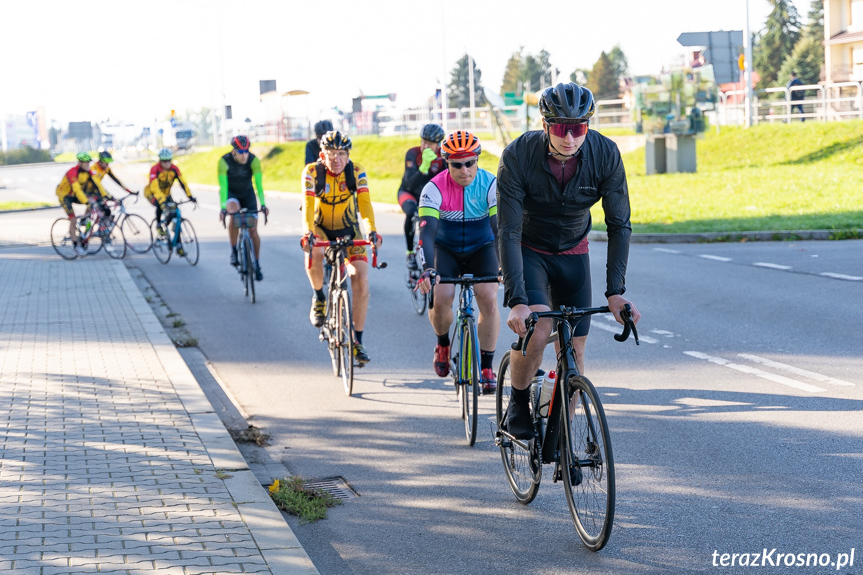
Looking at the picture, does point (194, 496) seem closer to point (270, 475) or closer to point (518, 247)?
point (270, 475)

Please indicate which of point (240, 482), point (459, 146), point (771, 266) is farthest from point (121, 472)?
point (771, 266)

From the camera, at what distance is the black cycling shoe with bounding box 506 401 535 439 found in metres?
5.13

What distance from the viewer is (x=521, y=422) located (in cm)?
516

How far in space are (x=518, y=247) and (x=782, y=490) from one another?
1941 mm

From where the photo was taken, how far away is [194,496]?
5.24m

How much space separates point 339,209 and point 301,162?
47243 millimetres

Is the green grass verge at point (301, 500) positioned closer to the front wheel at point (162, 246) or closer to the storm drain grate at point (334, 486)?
the storm drain grate at point (334, 486)

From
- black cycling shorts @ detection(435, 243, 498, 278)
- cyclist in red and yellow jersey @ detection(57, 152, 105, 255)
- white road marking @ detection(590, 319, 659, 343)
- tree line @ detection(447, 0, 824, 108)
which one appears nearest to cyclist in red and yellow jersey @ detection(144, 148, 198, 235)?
cyclist in red and yellow jersey @ detection(57, 152, 105, 255)

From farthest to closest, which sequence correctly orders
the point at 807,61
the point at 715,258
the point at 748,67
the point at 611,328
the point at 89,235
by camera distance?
the point at 807,61, the point at 748,67, the point at 89,235, the point at 715,258, the point at 611,328

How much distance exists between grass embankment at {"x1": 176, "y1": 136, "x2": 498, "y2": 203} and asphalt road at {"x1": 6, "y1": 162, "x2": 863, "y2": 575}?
28981 mm

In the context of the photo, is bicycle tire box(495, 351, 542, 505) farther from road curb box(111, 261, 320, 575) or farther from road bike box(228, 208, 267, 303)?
road bike box(228, 208, 267, 303)

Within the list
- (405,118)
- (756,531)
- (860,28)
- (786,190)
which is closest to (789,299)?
(756,531)

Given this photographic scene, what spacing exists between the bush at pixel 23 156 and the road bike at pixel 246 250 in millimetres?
94848

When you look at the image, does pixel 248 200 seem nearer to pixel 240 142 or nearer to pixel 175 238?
pixel 240 142
